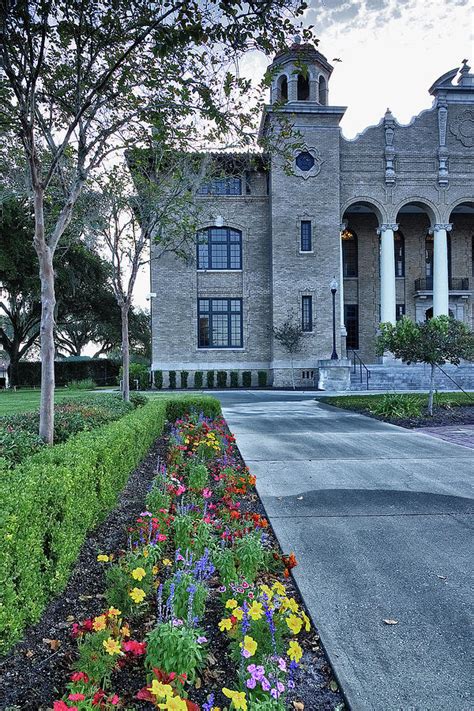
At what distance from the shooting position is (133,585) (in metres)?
3.07

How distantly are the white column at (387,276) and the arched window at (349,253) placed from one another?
3070mm

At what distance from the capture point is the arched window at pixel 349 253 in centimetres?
3244

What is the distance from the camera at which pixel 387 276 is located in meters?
29.2

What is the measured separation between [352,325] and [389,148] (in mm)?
11081

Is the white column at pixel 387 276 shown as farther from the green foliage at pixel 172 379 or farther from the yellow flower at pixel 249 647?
the yellow flower at pixel 249 647

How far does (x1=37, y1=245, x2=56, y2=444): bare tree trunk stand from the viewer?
538 centimetres

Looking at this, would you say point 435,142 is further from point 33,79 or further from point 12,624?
point 12,624

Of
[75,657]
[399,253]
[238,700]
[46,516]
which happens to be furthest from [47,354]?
[399,253]

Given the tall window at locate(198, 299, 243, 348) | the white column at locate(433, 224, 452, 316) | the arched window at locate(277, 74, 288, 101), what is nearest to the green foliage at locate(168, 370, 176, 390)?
the tall window at locate(198, 299, 243, 348)

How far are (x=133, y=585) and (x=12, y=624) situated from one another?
77cm

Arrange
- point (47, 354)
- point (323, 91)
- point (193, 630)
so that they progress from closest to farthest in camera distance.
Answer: point (193, 630) < point (47, 354) < point (323, 91)

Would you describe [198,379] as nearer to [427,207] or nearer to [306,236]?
[306,236]

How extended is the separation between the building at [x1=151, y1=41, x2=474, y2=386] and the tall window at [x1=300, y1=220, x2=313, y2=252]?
0.20 feet

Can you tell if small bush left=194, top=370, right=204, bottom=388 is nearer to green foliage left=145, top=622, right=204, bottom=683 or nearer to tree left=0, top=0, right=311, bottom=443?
tree left=0, top=0, right=311, bottom=443
